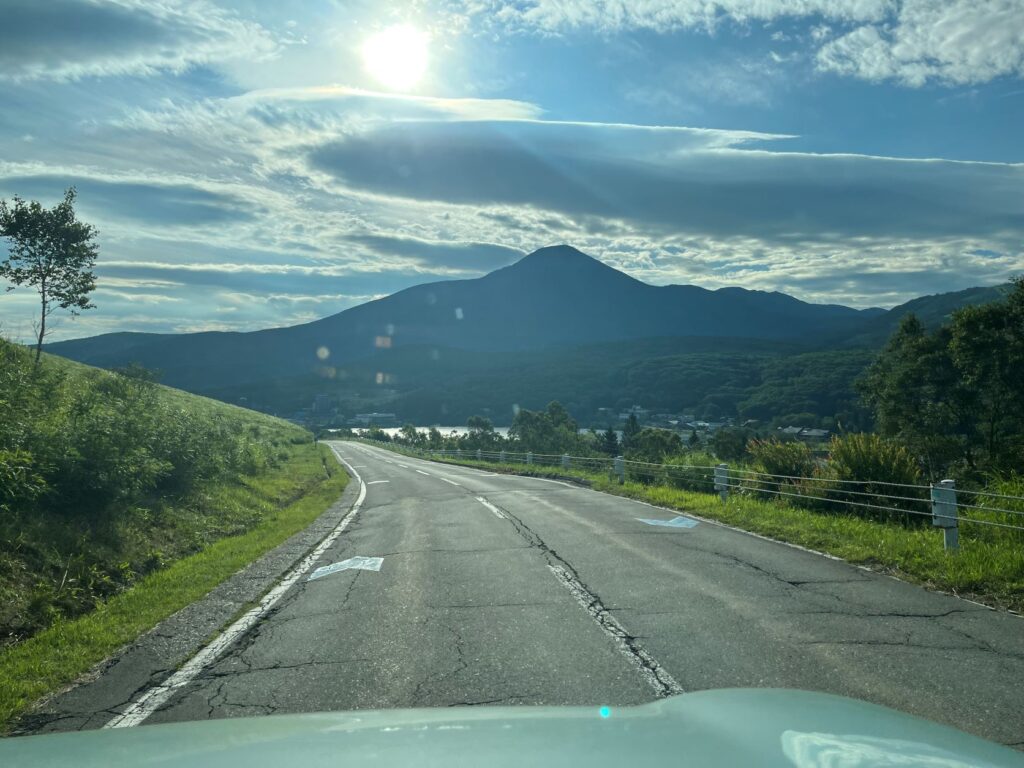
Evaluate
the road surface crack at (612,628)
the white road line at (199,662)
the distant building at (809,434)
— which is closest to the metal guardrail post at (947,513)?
the road surface crack at (612,628)

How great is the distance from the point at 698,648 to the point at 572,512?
30.8 ft

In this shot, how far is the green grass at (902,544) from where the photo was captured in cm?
740

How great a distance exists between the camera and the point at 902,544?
9.41 metres

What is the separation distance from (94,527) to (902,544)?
10.7 m

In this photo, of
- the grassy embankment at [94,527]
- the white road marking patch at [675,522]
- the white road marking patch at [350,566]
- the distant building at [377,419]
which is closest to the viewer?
the grassy embankment at [94,527]

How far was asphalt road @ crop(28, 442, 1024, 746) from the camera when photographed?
15.0 ft

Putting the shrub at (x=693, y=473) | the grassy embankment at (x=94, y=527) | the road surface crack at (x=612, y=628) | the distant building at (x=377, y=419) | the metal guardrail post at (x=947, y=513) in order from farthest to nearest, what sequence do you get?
the distant building at (x=377, y=419), the shrub at (x=693, y=473), the metal guardrail post at (x=947, y=513), the grassy embankment at (x=94, y=527), the road surface crack at (x=612, y=628)

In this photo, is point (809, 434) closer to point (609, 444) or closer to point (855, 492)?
point (609, 444)

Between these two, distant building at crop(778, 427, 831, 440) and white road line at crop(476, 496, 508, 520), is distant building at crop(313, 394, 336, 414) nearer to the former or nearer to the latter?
distant building at crop(778, 427, 831, 440)

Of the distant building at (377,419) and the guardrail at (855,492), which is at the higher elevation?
the guardrail at (855,492)

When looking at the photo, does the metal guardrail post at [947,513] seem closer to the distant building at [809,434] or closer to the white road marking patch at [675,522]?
the white road marking patch at [675,522]

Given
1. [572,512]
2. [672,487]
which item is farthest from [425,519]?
[672,487]

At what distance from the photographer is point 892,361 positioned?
4319 centimetres

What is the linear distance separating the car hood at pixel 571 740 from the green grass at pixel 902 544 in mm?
4950
